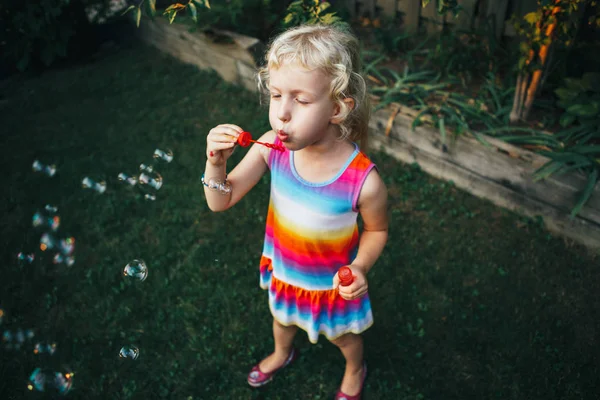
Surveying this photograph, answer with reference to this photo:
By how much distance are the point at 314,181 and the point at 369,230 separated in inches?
11.7

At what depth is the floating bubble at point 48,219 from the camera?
133 inches

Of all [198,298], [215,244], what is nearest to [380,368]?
[198,298]

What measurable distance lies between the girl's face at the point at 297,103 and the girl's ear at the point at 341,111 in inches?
2.2

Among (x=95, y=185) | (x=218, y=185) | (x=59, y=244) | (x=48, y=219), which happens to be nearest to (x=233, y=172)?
(x=218, y=185)

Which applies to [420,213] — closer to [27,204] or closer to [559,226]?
[559,226]

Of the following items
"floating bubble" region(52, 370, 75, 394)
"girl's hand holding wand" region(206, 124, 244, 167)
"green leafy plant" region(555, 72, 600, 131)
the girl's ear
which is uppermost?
the girl's ear

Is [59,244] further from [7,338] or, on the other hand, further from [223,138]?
[223,138]

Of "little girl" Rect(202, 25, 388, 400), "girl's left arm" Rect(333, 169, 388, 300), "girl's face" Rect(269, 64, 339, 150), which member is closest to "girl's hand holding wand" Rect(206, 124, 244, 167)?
"little girl" Rect(202, 25, 388, 400)

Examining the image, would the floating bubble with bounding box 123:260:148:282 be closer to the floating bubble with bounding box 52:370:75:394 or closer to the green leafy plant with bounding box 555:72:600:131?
the floating bubble with bounding box 52:370:75:394

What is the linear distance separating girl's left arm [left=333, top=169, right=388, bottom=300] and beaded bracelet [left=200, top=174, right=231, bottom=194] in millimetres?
476

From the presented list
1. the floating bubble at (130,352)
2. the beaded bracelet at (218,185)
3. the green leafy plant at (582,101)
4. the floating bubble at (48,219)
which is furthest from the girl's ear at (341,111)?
the floating bubble at (48,219)

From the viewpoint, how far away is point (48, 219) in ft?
11.4

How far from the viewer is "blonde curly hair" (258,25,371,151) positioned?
1.45m

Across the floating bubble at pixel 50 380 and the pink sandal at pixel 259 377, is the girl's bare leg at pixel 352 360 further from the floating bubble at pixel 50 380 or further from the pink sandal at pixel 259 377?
the floating bubble at pixel 50 380
